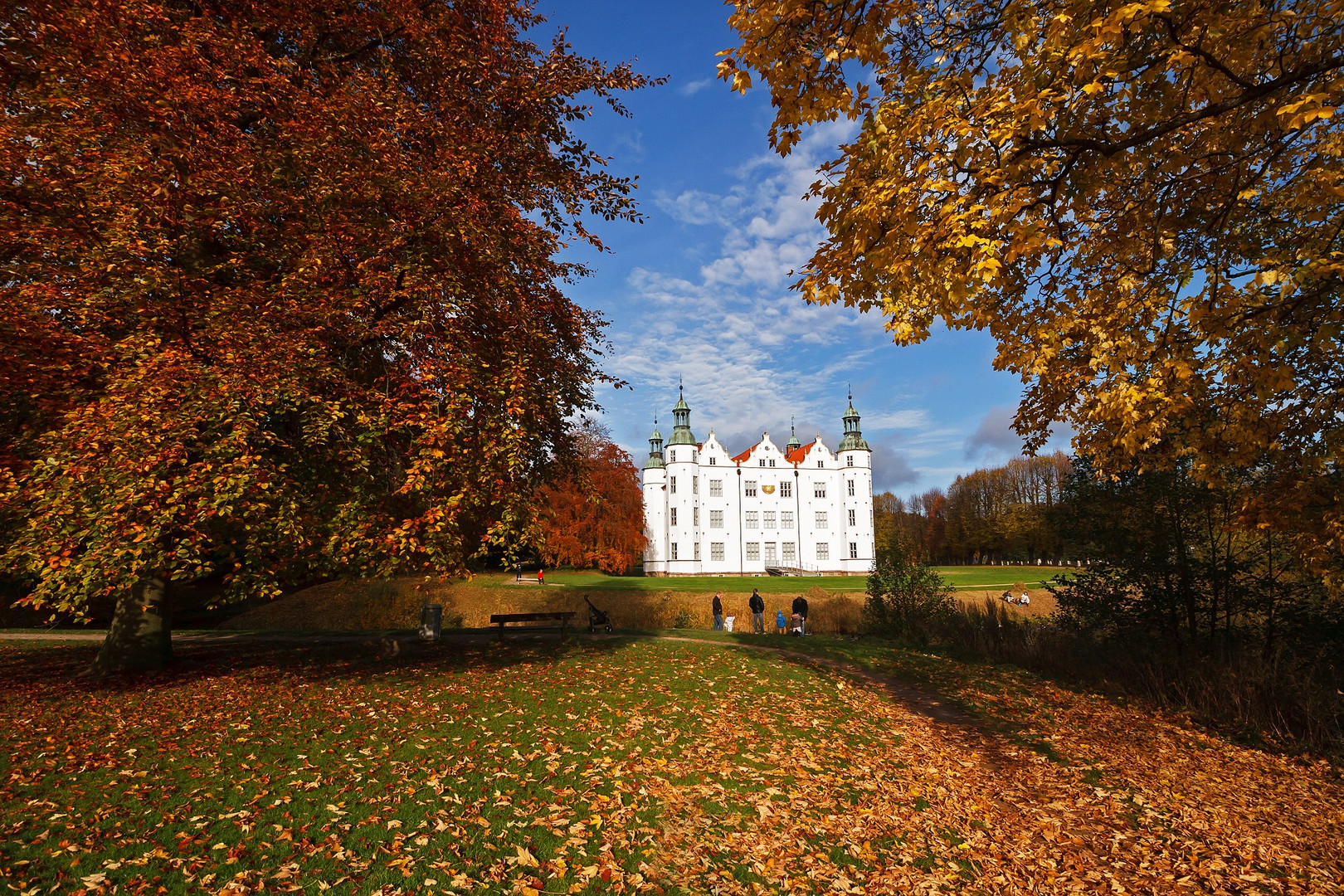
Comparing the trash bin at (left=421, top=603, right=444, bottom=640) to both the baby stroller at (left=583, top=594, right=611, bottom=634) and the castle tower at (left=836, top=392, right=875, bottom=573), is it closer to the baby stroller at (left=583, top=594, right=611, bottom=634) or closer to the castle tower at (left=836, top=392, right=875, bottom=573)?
the baby stroller at (left=583, top=594, right=611, bottom=634)

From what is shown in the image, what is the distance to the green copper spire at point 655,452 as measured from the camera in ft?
205

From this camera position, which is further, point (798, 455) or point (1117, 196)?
point (798, 455)

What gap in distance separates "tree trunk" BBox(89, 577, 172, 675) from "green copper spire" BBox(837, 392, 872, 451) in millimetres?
58883

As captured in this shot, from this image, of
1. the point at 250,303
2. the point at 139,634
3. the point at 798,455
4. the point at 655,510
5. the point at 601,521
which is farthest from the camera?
the point at 798,455

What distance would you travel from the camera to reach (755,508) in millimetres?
62156

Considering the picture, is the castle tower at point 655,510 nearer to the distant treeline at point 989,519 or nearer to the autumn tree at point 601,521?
the autumn tree at point 601,521

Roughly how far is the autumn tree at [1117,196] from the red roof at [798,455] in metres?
57.2

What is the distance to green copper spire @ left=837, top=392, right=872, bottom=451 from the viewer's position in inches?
2493

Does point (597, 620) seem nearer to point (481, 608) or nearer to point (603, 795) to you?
point (603, 795)

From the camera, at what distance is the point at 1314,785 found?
756 centimetres

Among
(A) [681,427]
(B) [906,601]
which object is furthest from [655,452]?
(B) [906,601]

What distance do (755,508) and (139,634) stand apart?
54.6 meters

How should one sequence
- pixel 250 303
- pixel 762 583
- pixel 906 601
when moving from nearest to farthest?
pixel 250 303 → pixel 906 601 → pixel 762 583

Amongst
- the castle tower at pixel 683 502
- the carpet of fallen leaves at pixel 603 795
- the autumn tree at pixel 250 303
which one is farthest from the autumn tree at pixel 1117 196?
the castle tower at pixel 683 502
